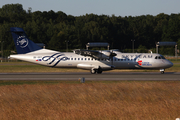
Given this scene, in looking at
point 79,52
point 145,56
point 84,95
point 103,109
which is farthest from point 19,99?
point 145,56

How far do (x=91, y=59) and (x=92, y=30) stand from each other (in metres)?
98.8

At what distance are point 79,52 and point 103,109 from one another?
82.9ft

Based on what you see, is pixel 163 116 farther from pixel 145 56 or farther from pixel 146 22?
pixel 146 22

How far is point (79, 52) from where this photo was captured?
3759cm

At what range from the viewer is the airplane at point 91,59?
1469 inches

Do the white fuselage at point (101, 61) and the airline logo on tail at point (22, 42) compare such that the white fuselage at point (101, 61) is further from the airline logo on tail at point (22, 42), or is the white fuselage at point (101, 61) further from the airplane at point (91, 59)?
the airline logo on tail at point (22, 42)

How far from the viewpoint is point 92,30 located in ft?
447

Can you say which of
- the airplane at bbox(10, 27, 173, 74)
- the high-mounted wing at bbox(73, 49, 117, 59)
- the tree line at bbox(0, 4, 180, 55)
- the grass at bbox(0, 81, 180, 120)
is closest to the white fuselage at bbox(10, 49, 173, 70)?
the airplane at bbox(10, 27, 173, 74)

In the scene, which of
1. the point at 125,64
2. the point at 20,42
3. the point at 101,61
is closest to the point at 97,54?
the point at 101,61

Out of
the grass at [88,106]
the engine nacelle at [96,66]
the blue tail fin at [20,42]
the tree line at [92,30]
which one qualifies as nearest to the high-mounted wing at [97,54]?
the engine nacelle at [96,66]

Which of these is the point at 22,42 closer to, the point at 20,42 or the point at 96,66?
the point at 20,42

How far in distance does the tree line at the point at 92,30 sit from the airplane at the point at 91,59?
77181mm

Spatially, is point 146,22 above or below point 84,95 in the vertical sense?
above

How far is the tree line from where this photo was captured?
122 metres
